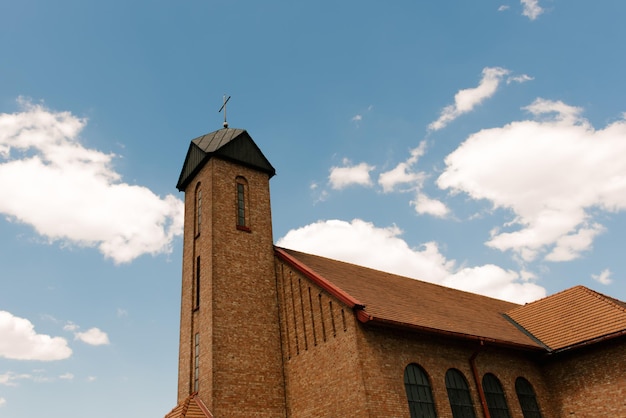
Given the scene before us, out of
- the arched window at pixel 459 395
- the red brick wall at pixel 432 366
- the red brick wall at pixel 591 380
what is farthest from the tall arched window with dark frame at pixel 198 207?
the red brick wall at pixel 591 380

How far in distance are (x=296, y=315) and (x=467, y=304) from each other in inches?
330

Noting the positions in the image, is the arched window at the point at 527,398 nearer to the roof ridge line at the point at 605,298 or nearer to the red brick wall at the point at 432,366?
the red brick wall at the point at 432,366

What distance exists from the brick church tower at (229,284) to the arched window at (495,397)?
6.48 meters

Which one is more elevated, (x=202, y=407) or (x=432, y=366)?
(x=432, y=366)

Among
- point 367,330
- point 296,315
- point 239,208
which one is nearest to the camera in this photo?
point 367,330

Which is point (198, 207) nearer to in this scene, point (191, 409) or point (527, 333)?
point (191, 409)

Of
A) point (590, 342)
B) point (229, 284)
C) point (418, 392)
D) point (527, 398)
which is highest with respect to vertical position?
point (229, 284)

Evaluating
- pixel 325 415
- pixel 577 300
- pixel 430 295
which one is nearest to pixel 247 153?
pixel 430 295

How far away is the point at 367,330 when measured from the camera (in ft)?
45.7

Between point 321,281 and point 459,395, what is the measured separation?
17.7ft

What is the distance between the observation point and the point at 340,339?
562 inches

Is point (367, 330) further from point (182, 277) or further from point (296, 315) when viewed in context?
point (182, 277)

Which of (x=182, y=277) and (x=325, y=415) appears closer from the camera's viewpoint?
(x=325, y=415)

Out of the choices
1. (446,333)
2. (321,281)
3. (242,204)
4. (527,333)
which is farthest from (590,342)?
(242,204)
